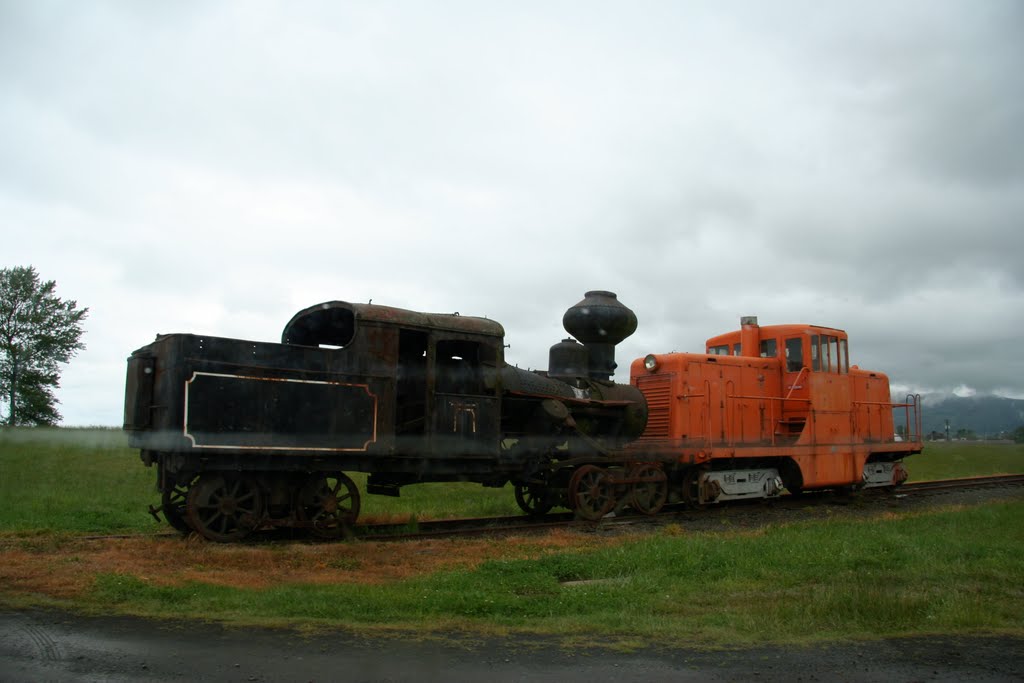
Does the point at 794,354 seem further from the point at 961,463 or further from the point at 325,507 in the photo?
the point at 961,463

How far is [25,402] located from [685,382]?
23.3 metres

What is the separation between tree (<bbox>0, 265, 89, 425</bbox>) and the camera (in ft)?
83.9

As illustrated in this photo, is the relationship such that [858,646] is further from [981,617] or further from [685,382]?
[685,382]

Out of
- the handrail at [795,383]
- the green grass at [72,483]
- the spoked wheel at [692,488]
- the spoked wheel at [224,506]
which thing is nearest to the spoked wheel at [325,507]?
the spoked wheel at [224,506]

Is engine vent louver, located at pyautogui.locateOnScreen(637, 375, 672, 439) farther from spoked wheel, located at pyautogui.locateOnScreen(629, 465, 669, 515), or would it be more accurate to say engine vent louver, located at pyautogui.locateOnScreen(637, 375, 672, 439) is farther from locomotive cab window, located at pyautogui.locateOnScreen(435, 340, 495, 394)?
locomotive cab window, located at pyautogui.locateOnScreen(435, 340, 495, 394)

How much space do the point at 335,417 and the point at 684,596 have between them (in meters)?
5.31

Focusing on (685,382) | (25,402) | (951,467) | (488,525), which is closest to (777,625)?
(488,525)

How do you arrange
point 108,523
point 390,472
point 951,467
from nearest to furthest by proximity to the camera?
1. point 390,472
2. point 108,523
3. point 951,467

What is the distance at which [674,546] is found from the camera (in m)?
10.2

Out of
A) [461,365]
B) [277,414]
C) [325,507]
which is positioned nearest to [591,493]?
[461,365]

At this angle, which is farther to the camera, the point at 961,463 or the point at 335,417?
the point at 961,463

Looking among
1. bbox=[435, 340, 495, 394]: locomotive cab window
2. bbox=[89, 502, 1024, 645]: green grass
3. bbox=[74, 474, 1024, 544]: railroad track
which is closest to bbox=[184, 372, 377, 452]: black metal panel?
bbox=[435, 340, 495, 394]: locomotive cab window

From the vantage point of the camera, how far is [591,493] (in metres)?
13.7

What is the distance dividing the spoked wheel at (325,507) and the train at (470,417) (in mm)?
27
